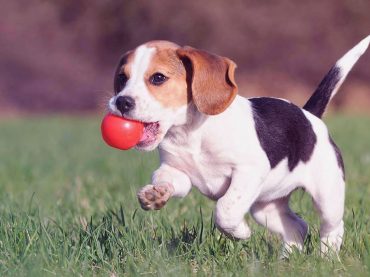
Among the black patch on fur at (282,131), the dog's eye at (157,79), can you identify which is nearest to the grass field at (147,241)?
the black patch on fur at (282,131)

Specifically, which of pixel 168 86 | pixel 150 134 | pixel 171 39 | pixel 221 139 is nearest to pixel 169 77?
pixel 168 86

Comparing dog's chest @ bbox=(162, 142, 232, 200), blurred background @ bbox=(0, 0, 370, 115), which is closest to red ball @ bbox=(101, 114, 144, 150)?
dog's chest @ bbox=(162, 142, 232, 200)

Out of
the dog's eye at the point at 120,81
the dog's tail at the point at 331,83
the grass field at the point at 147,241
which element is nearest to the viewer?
the grass field at the point at 147,241

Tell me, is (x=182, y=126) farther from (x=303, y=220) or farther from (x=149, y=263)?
(x=303, y=220)

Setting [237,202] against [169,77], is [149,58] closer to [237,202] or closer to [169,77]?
[169,77]

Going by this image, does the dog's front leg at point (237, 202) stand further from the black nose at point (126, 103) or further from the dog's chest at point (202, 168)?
the black nose at point (126, 103)

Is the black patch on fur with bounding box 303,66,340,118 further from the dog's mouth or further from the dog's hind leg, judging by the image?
the dog's mouth

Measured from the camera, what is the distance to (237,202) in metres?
4.19

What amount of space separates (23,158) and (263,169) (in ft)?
23.6

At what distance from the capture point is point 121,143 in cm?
414

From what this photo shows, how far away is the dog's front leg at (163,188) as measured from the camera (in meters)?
4.10

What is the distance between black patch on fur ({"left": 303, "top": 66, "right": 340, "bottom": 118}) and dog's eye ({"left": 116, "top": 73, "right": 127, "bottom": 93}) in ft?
4.44

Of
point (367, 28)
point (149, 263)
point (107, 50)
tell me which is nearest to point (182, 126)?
point (149, 263)

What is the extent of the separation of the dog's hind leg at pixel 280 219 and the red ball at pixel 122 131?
117cm
